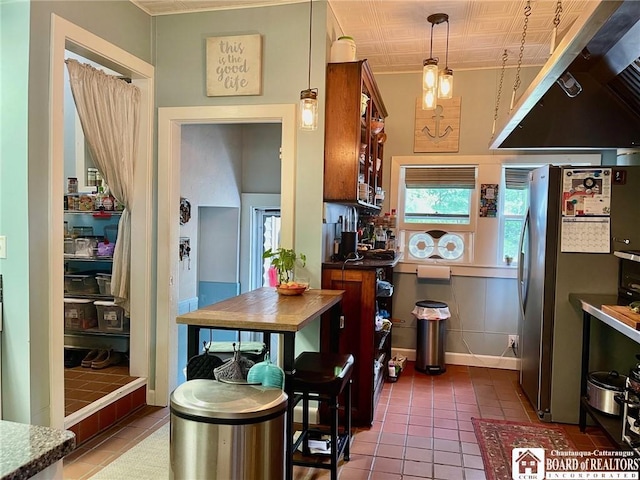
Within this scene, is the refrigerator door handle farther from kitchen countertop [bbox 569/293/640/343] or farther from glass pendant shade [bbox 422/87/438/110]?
glass pendant shade [bbox 422/87/438/110]

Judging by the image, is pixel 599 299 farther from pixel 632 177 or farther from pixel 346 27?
pixel 346 27

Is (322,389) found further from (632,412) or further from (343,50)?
(343,50)

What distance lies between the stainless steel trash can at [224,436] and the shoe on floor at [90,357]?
7.43 feet

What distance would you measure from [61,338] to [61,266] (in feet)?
1.28

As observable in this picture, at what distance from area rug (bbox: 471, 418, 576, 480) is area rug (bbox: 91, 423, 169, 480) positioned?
180cm

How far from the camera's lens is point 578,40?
1835mm

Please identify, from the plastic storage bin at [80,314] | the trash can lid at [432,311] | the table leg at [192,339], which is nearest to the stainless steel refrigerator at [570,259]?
the trash can lid at [432,311]

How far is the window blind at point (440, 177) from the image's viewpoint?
4.45 meters

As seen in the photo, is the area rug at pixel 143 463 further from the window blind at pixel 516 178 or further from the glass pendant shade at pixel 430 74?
the window blind at pixel 516 178

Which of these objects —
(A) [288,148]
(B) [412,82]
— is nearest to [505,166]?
(B) [412,82]

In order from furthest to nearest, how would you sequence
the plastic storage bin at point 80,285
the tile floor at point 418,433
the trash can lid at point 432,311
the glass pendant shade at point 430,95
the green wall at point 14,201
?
1. the trash can lid at point 432,311
2. the plastic storage bin at point 80,285
3. the glass pendant shade at point 430,95
4. the tile floor at point 418,433
5. the green wall at point 14,201

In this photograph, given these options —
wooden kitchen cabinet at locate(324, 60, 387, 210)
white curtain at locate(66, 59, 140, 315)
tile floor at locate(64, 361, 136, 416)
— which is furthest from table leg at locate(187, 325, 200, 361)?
white curtain at locate(66, 59, 140, 315)

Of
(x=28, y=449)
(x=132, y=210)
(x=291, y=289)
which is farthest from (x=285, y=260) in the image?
(x=28, y=449)

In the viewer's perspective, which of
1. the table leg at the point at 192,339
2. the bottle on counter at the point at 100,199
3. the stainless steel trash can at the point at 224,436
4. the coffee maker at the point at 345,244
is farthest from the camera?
the bottle on counter at the point at 100,199
